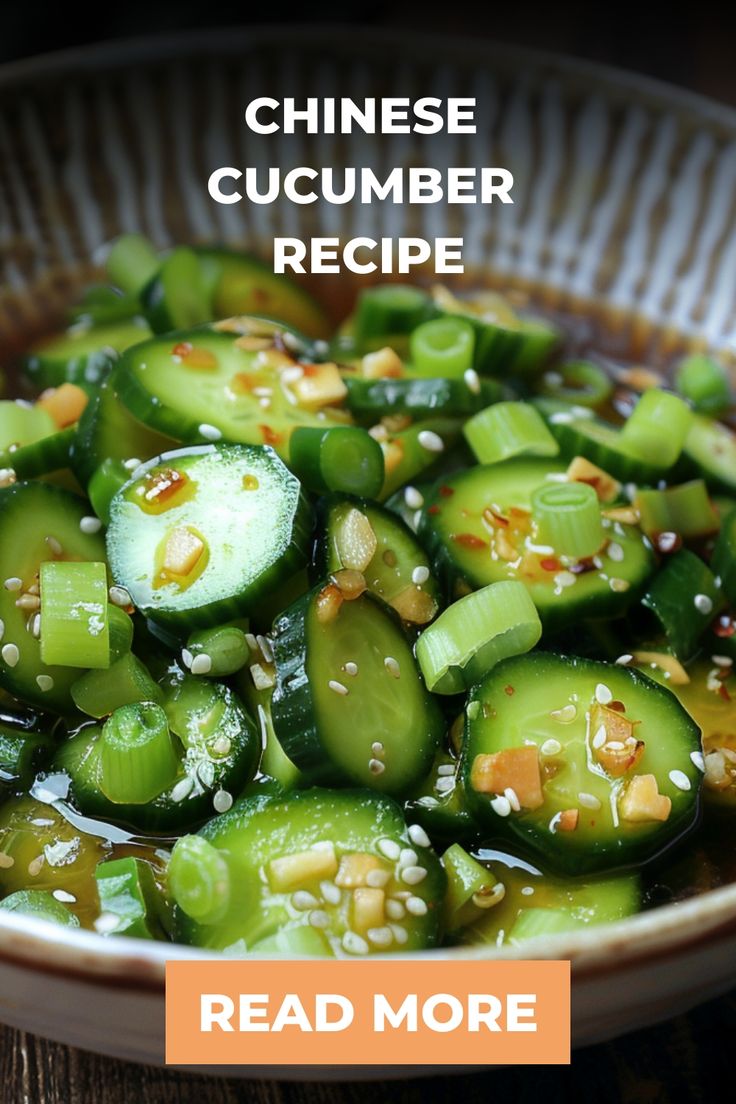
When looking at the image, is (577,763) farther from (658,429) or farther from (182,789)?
(658,429)

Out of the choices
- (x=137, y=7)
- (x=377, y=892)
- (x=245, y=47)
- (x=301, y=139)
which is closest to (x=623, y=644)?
(x=377, y=892)

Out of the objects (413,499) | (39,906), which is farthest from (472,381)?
(39,906)

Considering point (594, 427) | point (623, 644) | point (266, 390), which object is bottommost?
point (623, 644)

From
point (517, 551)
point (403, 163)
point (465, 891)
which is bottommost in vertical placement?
point (465, 891)

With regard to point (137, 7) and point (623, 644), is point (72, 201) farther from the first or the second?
point (623, 644)

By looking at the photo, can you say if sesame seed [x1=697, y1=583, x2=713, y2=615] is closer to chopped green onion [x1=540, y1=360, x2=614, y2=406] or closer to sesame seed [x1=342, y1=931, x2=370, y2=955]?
chopped green onion [x1=540, y1=360, x2=614, y2=406]

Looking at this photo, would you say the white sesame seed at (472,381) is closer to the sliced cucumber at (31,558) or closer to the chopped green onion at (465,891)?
the sliced cucumber at (31,558)

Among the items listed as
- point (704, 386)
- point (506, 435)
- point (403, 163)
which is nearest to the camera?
point (506, 435)
